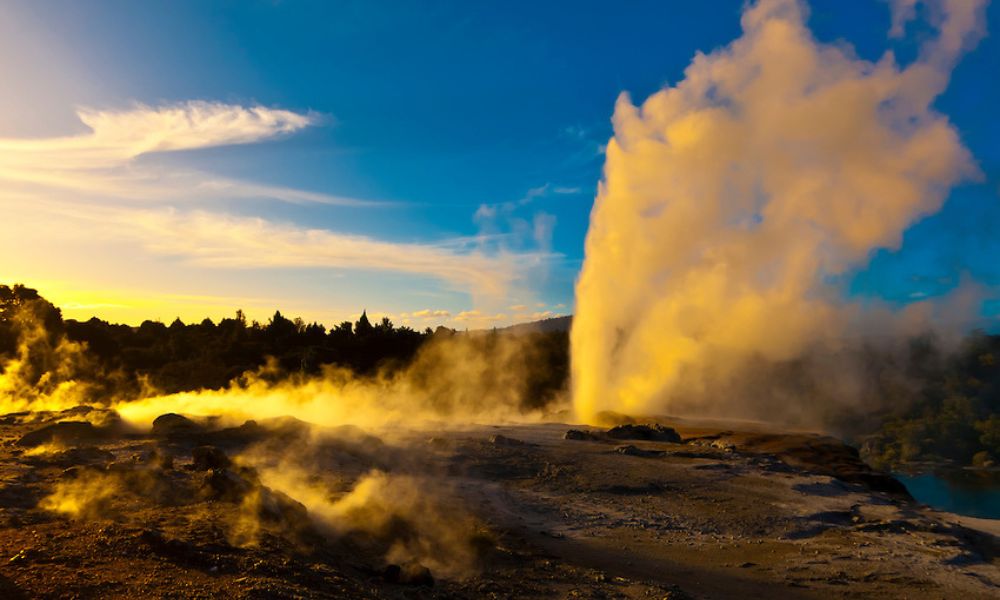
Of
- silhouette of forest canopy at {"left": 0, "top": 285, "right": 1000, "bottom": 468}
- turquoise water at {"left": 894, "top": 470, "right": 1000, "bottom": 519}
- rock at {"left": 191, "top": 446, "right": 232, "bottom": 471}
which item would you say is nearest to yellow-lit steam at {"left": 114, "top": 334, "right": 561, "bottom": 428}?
silhouette of forest canopy at {"left": 0, "top": 285, "right": 1000, "bottom": 468}

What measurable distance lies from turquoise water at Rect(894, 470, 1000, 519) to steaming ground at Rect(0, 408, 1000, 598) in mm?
10044

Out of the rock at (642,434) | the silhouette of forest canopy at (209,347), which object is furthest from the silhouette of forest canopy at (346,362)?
the rock at (642,434)

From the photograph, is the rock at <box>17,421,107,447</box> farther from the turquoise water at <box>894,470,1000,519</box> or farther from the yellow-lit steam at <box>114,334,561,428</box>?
the turquoise water at <box>894,470,1000,519</box>

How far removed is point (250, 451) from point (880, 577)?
12996 mm

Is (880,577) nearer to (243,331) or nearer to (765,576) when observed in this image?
(765,576)

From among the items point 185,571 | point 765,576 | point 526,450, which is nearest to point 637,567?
point 765,576

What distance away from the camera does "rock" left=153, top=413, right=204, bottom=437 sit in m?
16.7

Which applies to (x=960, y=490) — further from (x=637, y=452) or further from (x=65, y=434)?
(x=65, y=434)

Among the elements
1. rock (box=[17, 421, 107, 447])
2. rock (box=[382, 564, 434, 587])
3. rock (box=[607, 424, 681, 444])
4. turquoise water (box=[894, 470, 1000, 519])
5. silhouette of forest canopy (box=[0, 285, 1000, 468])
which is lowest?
turquoise water (box=[894, 470, 1000, 519])

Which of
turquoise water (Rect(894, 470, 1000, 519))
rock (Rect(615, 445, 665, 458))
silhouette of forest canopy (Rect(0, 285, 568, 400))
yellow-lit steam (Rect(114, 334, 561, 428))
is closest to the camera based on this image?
rock (Rect(615, 445, 665, 458))

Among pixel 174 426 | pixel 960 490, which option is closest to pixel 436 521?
pixel 174 426

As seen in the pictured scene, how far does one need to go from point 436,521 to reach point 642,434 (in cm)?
1239

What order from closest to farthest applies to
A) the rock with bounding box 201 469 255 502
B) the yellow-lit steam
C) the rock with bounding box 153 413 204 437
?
1. the rock with bounding box 201 469 255 502
2. the rock with bounding box 153 413 204 437
3. the yellow-lit steam

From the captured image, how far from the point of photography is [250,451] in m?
15.5
